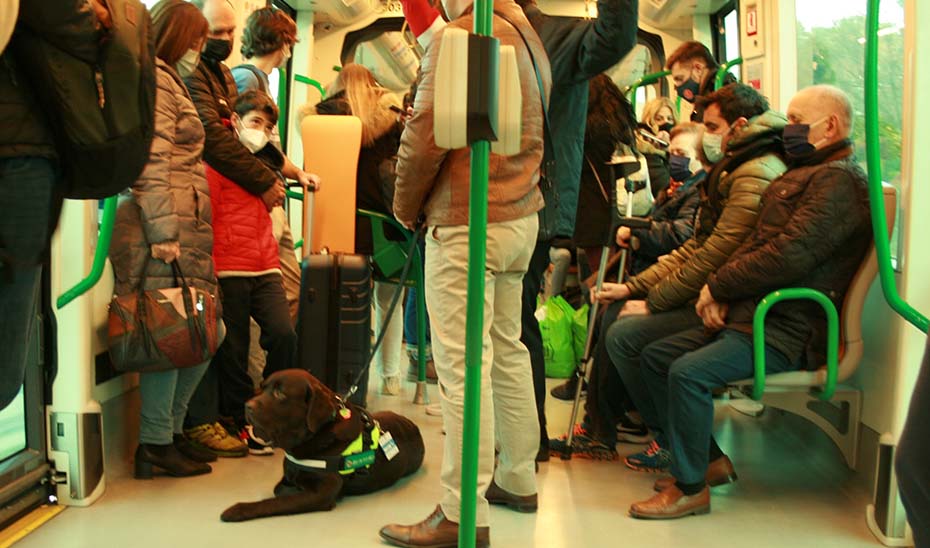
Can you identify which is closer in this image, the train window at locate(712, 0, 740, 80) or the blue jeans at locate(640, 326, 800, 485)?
the blue jeans at locate(640, 326, 800, 485)

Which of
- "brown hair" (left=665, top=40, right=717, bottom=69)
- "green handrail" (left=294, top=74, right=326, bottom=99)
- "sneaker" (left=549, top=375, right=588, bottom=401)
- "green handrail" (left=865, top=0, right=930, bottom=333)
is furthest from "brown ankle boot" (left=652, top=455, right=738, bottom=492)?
"green handrail" (left=294, top=74, right=326, bottom=99)

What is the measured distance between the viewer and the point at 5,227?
168cm

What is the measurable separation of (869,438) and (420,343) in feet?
7.65

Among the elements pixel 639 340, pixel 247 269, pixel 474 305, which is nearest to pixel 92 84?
pixel 474 305

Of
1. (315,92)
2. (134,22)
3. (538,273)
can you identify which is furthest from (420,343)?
(134,22)

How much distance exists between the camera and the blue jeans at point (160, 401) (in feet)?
11.4

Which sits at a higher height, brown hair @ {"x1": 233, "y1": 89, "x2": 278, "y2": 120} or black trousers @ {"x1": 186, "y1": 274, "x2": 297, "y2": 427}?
brown hair @ {"x1": 233, "y1": 89, "x2": 278, "y2": 120}

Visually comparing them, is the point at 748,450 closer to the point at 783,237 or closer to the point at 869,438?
the point at 869,438

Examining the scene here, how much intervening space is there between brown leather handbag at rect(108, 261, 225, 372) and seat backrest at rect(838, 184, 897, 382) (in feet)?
7.21

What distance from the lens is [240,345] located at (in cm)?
398

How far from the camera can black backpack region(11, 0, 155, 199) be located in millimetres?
1628

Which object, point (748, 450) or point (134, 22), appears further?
point (748, 450)

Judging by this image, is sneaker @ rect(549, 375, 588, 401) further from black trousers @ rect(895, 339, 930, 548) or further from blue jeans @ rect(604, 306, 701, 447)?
black trousers @ rect(895, 339, 930, 548)

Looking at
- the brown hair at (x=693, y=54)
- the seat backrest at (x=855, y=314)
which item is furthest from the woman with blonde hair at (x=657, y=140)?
the seat backrest at (x=855, y=314)
